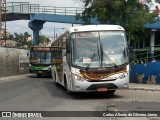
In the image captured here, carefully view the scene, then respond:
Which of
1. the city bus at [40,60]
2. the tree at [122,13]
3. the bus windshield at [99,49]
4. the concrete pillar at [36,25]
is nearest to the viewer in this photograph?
the bus windshield at [99,49]

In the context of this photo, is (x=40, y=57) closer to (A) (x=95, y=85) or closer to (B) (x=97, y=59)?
(B) (x=97, y=59)

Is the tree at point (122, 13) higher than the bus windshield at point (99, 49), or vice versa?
the tree at point (122, 13)

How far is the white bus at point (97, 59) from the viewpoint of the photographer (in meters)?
16.5

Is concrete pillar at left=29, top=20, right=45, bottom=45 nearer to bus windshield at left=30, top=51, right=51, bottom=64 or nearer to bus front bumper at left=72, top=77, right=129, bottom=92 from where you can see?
bus windshield at left=30, top=51, right=51, bottom=64

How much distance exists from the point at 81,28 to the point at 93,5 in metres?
11.1

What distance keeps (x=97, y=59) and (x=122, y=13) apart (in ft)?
39.3

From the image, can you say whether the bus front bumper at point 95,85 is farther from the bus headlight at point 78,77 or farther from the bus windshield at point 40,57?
the bus windshield at point 40,57

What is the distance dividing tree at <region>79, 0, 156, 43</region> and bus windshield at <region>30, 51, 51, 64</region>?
31.3 ft

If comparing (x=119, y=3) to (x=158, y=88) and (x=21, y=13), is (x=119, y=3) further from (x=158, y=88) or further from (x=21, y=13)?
(x=21, y=13)

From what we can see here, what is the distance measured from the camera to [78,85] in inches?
650

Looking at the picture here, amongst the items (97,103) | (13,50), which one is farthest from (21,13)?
(97,103)

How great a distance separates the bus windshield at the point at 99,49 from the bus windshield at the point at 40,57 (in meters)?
20.5

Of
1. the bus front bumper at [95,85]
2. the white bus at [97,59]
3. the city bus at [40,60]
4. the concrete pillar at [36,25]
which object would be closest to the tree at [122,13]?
the city bus at [40,60]

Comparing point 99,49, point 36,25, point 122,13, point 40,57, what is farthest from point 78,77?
point 36,25
